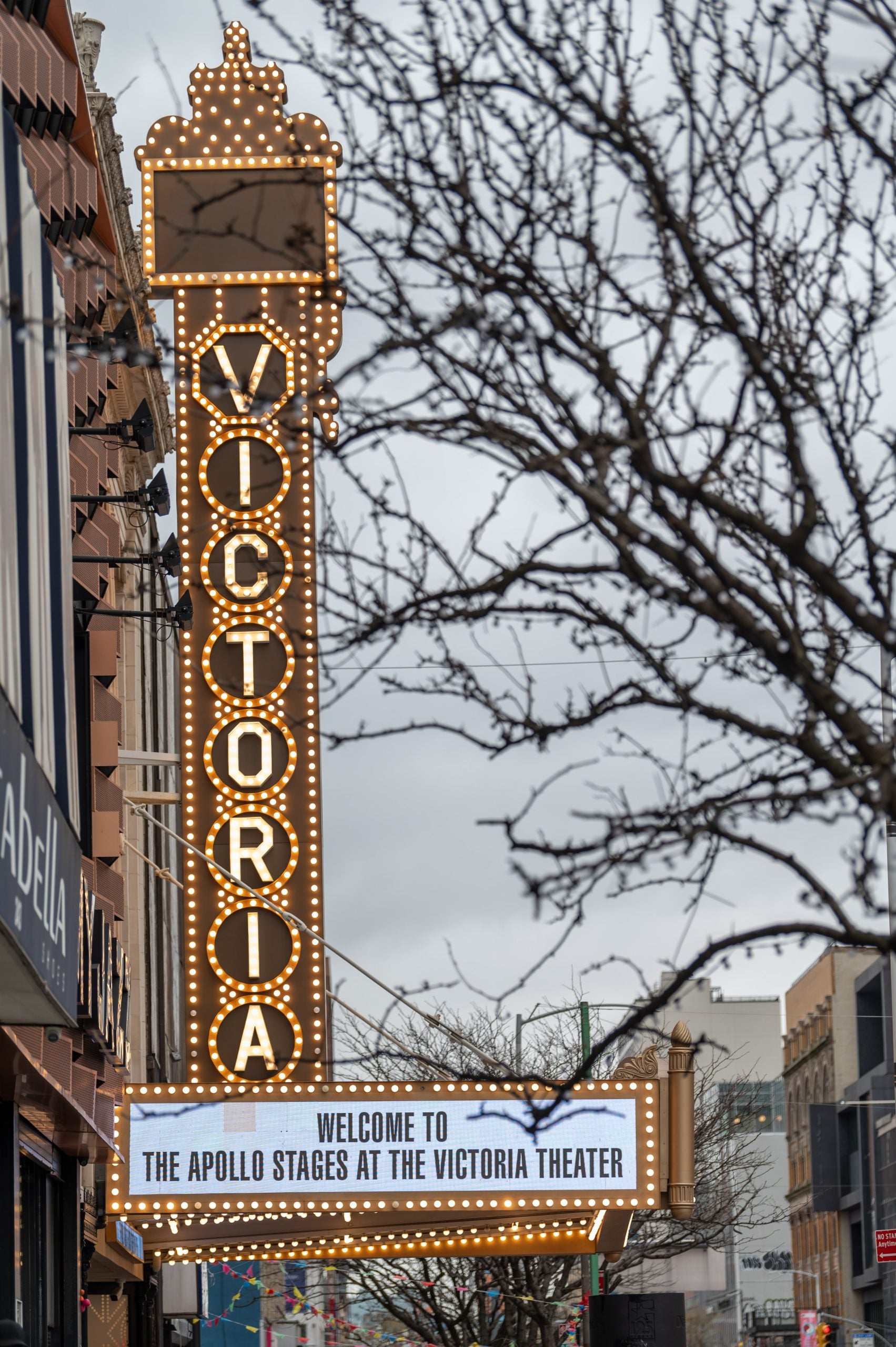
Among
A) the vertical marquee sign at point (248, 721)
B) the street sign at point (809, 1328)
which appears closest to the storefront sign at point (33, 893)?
the vertical marquee sign at point (248, 721)

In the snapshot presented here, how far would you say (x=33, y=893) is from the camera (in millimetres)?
7891

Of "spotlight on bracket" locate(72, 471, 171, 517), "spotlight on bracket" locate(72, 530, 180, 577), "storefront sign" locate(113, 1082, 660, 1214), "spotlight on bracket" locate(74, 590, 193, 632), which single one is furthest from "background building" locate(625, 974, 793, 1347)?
"spotlight on bracket" locate(72, 471, 171, 517)

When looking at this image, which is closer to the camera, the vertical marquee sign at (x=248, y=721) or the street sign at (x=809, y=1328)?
the vertical marquee sign at (x=248, y=721)

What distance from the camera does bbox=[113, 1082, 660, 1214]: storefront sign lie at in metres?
14.1

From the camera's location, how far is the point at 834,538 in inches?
251

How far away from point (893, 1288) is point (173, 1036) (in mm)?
53520

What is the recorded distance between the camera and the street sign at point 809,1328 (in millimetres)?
77875

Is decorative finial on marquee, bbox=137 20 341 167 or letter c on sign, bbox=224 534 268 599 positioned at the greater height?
decorative finial on marquee, bbox=137 20 341 167

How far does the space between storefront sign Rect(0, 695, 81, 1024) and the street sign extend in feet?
238

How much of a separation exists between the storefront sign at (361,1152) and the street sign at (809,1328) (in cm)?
6611

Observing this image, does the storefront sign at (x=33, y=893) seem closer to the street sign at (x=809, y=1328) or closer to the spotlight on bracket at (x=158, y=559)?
the spotlight on bracket at (x=158, y=559)

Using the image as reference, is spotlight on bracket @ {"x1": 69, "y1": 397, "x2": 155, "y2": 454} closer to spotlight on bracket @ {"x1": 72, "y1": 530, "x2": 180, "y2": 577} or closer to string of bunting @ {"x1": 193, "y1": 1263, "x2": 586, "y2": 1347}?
spotlight on bracket @ {"x1": 72, "y1": 530, "x2": 180, "y2": 577}

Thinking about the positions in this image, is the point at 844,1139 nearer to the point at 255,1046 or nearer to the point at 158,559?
the point at 255,1046

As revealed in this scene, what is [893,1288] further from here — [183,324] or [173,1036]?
[183,324]
